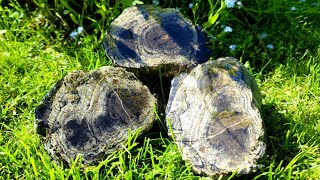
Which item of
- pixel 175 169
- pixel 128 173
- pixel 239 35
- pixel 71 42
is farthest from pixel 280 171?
pixel 71 42

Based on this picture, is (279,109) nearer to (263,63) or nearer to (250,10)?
(263,63)

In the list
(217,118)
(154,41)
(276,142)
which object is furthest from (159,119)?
(276,142)

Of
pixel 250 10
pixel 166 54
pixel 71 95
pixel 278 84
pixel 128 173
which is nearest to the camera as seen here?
pixel 128 173

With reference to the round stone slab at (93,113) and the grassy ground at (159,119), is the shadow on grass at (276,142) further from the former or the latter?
the round stone slab at (93,113)

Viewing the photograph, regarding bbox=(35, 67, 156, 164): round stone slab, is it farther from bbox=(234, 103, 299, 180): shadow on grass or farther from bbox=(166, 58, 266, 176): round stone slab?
bbox=(234, 103, 299, 180): shadow on grass

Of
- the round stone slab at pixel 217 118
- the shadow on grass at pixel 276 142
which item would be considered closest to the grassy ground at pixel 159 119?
the shadow on grass at pixel 276 142

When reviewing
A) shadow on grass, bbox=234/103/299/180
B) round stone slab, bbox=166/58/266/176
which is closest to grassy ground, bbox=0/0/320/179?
shadow on grass, bbox=234/103/299/180
